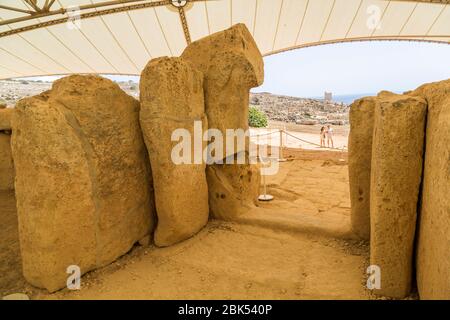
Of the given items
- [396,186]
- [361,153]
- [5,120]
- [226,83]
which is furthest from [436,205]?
[5,120]

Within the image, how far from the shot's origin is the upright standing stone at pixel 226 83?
10.6 feet

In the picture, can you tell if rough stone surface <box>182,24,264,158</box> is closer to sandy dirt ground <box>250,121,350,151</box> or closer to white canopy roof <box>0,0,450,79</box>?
sandy dirt ground <box>250,121,350,151</box>

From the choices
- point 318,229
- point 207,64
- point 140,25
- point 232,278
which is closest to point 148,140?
point 207,64

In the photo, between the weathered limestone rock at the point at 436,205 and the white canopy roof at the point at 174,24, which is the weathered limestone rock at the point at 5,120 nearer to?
the weathered limestone rock at the point at 436,205

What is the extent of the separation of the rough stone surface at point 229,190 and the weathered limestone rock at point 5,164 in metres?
2.53

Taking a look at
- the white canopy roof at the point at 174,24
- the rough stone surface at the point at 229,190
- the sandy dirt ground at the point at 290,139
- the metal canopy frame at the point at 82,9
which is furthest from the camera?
the sandy dirt ground at the point at 290,139

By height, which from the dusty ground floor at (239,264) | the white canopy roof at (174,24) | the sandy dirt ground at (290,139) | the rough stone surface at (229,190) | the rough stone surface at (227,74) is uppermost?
the white canopy roof at (174,24)

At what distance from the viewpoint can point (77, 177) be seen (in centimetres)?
240

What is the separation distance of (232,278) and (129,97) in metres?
1.95

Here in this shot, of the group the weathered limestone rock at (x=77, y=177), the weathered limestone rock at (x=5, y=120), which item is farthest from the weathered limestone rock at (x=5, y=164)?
the weathered limestone rock at (x=77, y=177)

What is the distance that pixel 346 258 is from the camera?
2727 mm

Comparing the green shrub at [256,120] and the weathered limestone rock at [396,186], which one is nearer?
the weathered limestone rock at [396,186]

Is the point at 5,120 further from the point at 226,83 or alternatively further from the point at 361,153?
the point at 361,153

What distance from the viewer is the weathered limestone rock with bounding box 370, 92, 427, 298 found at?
1976mm
